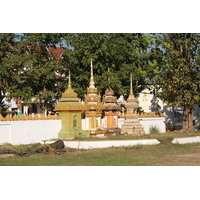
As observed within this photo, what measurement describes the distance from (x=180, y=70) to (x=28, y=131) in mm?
10767

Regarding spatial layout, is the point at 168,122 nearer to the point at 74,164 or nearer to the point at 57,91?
the point at 57,91

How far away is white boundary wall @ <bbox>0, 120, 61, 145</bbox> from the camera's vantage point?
79.3ft

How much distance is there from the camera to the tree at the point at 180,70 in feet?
97.0

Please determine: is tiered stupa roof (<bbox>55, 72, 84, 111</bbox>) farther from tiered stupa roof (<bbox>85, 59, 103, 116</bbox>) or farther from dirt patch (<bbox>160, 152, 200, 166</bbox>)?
dirt patch (<bbox>160, 152, 200, 166</bbox>)

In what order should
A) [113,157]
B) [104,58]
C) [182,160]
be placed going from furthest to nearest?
[104,58] < [113,157] < [182,160]

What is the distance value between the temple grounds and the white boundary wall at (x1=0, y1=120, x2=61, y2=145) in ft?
3.20

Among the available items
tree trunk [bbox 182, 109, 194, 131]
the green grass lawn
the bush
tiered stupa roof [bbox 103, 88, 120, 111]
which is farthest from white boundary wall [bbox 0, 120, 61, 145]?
tree trunk [bbox 182, 109, 194, 131]

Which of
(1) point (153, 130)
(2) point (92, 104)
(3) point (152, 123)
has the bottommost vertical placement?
(1) point (153, 130)

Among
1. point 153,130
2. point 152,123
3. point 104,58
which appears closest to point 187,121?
point 152,123

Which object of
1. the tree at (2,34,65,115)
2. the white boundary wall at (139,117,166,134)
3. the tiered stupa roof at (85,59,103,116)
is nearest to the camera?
the tiered stupa roof at (85,59,103,116)

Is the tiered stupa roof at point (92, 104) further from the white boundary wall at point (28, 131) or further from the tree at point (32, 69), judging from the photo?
the tree at point (32, 69)

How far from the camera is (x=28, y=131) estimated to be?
25438mm

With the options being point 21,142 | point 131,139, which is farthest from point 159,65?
point 21,142

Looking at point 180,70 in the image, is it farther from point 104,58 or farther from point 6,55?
point 6,55
